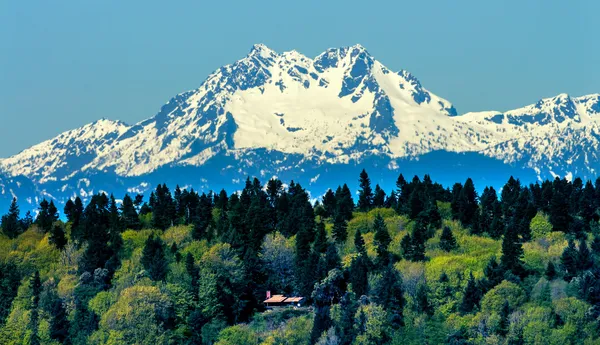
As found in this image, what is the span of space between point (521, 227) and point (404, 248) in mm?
20422

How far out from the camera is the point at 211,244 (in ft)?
647

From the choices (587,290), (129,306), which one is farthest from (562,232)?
(129,306)

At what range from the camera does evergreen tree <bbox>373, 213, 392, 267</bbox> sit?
18000 centimetres

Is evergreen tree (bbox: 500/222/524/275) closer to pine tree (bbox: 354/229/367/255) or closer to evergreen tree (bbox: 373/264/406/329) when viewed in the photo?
evergreen tree (bbox: 373/264/406/329)

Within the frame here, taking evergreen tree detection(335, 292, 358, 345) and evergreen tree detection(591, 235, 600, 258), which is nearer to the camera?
evergreen tree detection(335, 292, 358, 345)

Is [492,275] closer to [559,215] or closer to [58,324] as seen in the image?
[559,215]

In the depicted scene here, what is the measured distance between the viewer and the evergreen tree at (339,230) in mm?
195375

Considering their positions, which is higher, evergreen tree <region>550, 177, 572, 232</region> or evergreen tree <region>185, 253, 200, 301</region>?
evergreen tree <region>550, 177, 572, 232</region>

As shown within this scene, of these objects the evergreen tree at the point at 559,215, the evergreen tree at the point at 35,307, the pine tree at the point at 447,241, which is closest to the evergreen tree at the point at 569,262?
the evergreen tree at the point at 559,215

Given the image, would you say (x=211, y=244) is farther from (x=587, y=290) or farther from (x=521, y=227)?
(x=587, y=290)

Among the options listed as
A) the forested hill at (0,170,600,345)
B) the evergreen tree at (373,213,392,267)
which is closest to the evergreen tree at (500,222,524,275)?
the forested hill at (0,170,600,345)

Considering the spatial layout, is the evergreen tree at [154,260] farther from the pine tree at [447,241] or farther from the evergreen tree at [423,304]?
the pine tree at [447,241]

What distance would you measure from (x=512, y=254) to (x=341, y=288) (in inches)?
1036

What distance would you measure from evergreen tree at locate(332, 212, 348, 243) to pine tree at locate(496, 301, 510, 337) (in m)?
43.4
